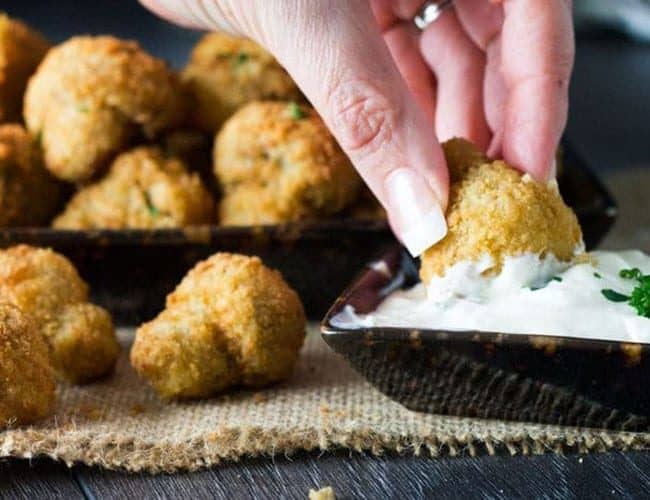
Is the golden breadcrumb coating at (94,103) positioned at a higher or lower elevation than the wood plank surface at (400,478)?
higher

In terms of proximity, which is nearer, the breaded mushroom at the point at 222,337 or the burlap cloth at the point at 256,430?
the burlap cloth at the point at 256,430

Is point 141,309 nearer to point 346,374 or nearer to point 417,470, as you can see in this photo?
point 346,374

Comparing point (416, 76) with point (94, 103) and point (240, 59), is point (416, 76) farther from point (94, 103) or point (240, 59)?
point (94, 103)

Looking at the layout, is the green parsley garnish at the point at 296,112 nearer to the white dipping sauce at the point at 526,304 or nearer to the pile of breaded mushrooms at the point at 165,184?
the pile of breaded mushrooms at the point at 165,184

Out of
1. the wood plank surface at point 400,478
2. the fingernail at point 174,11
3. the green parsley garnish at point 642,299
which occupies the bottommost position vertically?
the wood plank surface at point 400,478

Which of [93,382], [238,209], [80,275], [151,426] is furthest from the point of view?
[238,209]

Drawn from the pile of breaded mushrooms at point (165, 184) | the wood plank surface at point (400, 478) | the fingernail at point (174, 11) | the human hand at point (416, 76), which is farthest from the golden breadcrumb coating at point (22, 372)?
the fingernail at point (174, 11)

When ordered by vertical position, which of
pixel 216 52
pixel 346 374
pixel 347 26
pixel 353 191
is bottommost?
pixel 346 374

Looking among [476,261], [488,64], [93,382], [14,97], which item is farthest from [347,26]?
[14,97]
